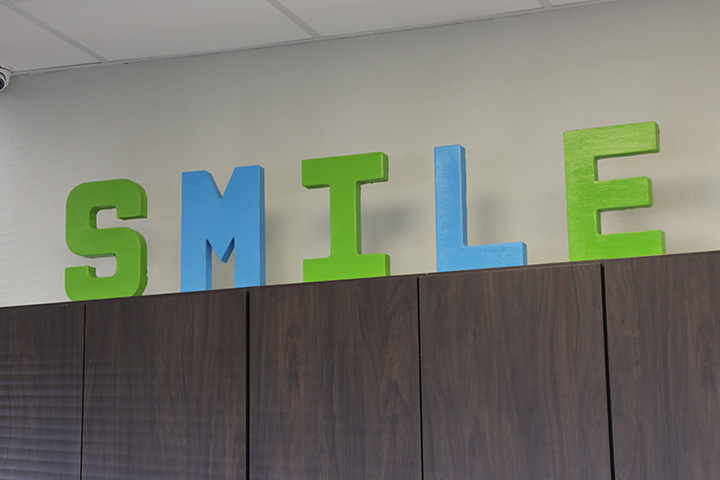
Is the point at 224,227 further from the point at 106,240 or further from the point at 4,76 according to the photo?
the point at 4,76

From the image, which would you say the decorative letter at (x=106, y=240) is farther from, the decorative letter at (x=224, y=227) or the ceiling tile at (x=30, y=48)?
the ceiling tile at (x=30, y=48)

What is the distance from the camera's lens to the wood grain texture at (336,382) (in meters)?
2.24

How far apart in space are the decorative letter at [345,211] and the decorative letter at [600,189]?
22.6 inches

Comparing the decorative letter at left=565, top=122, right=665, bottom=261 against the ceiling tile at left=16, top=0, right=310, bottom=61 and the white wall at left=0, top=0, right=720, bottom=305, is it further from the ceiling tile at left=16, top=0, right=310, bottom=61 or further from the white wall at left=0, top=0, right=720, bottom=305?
the ceiling tile at left=16, top=0, right=310, bottom=61

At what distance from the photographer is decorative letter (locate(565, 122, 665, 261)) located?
2379 mm

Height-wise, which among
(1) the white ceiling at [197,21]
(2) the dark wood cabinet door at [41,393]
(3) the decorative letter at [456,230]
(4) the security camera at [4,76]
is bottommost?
(2) the dark wood cabinet door at [41,393]

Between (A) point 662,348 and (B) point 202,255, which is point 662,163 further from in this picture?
(B) point 202,255

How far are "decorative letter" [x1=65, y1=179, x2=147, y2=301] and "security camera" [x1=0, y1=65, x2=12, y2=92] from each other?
0.67 meters

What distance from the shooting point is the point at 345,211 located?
270 cm

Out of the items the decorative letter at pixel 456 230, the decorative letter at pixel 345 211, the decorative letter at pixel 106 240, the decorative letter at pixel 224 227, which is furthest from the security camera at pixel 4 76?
the decorative letter at pixel 456 230

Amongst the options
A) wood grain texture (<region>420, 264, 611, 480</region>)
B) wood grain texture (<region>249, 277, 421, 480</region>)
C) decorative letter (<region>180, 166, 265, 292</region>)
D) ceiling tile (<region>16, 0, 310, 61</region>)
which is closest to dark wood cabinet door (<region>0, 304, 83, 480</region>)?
decorative letter (<region>180, 166, 265, 292</region>)

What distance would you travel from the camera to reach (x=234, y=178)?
9.27ft

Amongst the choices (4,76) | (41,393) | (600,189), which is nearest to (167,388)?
(41,393)

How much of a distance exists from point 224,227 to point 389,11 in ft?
2.95
